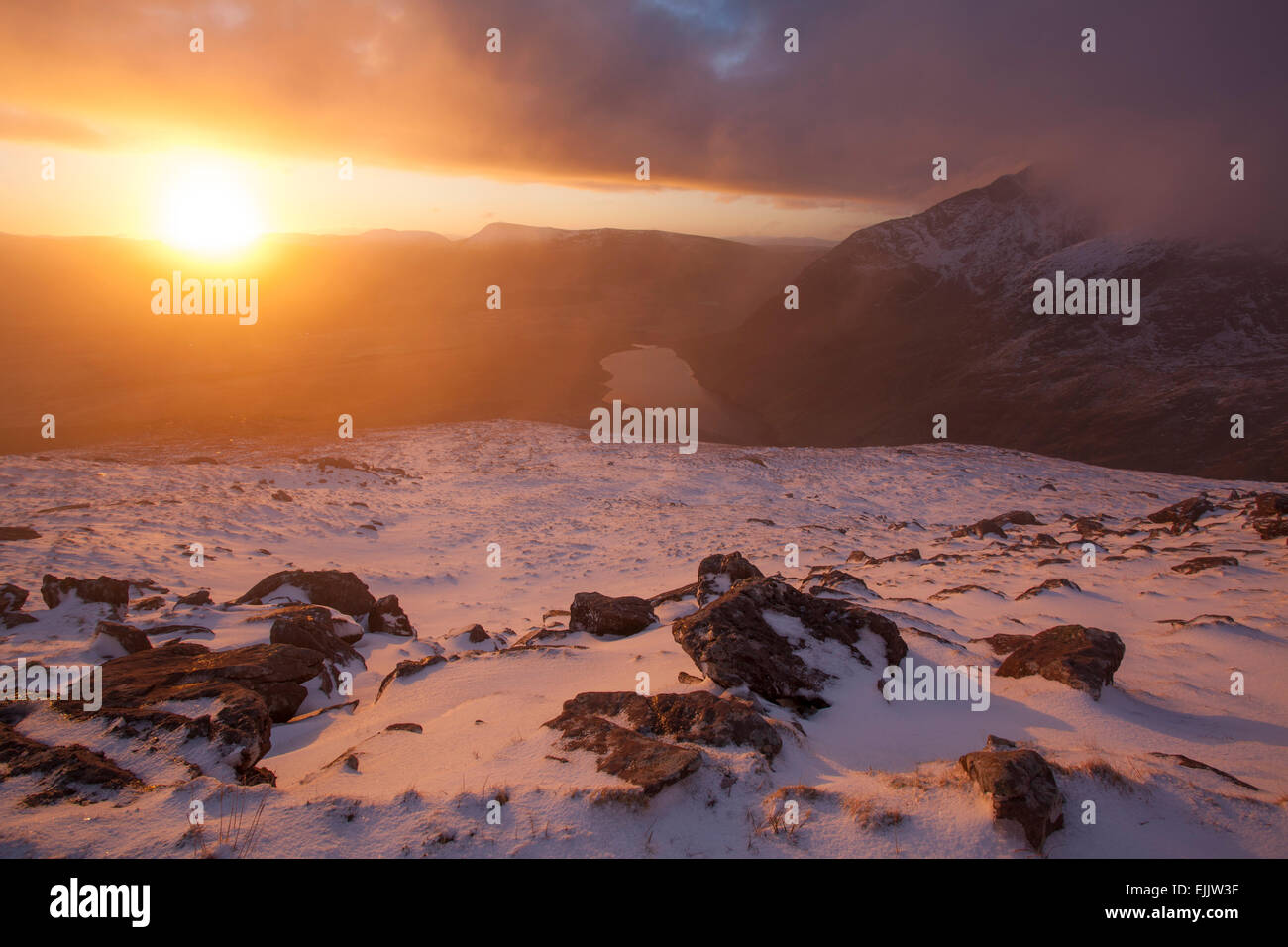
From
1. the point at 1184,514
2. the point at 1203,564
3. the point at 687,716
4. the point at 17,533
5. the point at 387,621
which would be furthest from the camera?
the point at 1184,514

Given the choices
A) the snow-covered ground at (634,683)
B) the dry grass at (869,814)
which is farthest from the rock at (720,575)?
the dry grass at (869,814)

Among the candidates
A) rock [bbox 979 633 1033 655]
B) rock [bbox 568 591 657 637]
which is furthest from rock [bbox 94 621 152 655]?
rock [bbox 979 633 1033 655]

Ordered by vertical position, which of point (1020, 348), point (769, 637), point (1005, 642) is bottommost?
point (1005, 642)

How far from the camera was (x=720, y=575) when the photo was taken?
10.1 metres

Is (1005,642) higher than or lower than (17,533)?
lower

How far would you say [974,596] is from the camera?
37.4 feet

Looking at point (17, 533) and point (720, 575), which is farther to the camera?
point (17, 533)

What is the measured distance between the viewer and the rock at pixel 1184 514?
1634 cm

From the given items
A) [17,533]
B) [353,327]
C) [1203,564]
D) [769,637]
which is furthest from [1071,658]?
[353,327]

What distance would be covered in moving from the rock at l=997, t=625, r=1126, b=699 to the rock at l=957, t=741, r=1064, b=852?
299 cm

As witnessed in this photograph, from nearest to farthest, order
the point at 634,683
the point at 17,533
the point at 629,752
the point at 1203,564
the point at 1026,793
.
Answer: the point at 1026,793 → the point at 629,752 → the point at 634,683 → the point at 1203,564 → the point at 17,533

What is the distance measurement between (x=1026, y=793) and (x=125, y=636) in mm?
9743

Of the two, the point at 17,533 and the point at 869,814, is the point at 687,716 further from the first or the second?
the point at 17,533

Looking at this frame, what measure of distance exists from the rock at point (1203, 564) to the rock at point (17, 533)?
23.1 m
